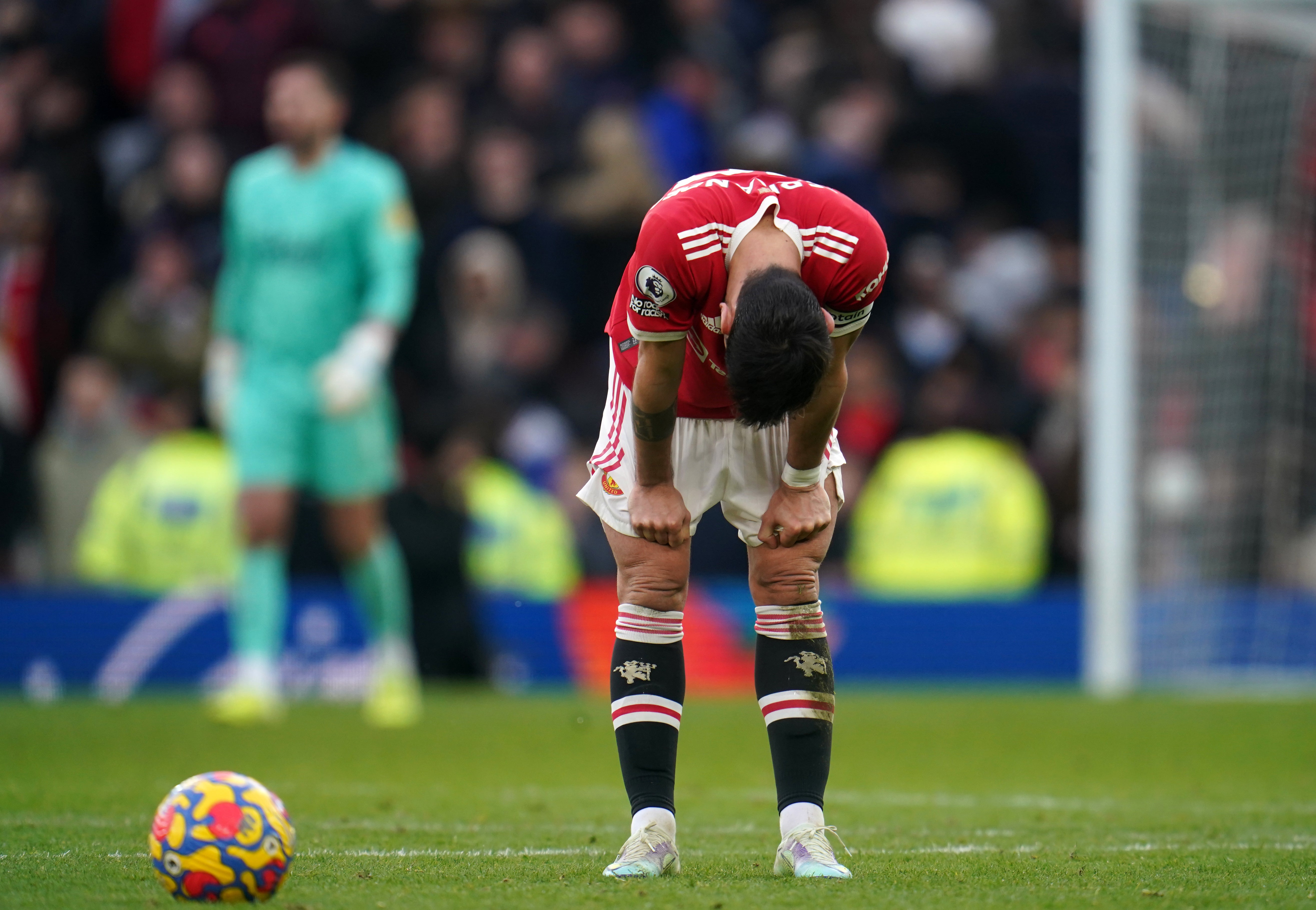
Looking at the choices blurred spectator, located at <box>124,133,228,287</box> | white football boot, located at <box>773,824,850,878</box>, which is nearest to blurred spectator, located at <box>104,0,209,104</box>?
blurred spectator, located at <box>124,133,228,287</box>

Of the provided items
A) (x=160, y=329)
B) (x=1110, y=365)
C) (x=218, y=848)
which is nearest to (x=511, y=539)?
(x=160, y=329)

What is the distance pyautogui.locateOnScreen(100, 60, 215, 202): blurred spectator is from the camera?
45.6 ft

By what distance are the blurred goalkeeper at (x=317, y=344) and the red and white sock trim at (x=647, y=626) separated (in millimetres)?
4844

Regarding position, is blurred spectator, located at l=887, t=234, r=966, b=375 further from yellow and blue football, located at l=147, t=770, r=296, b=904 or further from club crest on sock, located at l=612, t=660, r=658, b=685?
yellow and blue football, located at l=147, t=770, r=296, b=904

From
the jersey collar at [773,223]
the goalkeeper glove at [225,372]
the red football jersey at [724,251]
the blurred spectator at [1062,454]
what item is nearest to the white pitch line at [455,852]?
the red football jersey at [724,251]

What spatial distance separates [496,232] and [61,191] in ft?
10.9

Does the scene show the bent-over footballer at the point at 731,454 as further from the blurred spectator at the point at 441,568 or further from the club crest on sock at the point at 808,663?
the blurred spectator at the point at 441,568

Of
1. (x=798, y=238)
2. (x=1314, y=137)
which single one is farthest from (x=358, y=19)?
(x=798, y=238)

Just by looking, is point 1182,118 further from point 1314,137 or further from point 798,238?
point 798,238

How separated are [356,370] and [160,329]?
14.1 ft

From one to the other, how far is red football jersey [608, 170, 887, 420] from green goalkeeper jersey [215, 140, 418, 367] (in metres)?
5.30

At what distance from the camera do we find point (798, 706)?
14.6 feet

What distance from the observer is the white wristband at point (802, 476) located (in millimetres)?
4488

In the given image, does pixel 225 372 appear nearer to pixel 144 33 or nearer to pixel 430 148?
pixel 430 148
